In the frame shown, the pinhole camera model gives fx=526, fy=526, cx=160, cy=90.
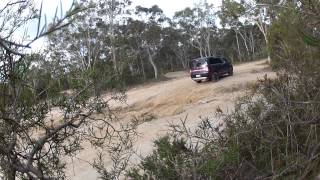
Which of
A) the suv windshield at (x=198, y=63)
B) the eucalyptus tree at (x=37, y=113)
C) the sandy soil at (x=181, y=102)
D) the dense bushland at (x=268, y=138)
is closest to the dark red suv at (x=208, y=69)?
the suv windshield at (x=198, y=63)

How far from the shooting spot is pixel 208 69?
30.7 meters

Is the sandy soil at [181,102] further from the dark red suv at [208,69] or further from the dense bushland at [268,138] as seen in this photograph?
the dense bushland at [268,138]

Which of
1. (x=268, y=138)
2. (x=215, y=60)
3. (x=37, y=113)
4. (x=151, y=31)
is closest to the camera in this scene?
(x=37, y=113)

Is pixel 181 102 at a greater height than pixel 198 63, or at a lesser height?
lesser

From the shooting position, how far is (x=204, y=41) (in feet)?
237

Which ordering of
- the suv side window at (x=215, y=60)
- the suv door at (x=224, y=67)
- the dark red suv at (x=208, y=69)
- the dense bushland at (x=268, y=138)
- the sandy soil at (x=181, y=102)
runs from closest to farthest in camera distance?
the dense bushland at (x=268, y=138), the sandy soil at (x=181, y=102), the dark red suv at (x=208, y=69), the suv side window at (x=215, y=60), the suv door at (x=224, y=67)

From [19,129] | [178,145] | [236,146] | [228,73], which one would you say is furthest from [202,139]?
[228,73]

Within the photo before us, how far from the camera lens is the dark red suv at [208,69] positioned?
3091 centimetres

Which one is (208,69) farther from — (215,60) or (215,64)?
(215,60)

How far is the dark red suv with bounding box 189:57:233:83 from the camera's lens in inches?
1217

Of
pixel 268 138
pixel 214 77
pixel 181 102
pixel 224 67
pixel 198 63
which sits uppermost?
pixel 198 63

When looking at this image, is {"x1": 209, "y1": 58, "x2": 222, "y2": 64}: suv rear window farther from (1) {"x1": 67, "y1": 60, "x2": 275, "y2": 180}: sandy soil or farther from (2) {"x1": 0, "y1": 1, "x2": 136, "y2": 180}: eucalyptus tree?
(2) {"x1": 0, "y1": 1, "x2": 136, "y2": 180}: eucalyptus tree

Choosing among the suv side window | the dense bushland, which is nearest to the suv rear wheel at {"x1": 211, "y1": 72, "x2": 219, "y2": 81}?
the suv side window

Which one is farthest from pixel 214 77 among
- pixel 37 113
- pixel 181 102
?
pixel 37 113
